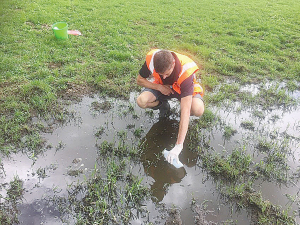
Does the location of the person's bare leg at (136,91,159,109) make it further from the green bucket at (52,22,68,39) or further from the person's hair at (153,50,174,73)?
the green bucket at (52,22,68,39)

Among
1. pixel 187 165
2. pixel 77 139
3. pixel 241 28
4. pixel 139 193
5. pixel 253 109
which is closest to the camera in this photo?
pixel 139 193

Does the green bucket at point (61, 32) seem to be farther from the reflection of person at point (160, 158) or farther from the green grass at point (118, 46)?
the reflection of person at point (160, 158)

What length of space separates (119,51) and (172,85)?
2.53 m

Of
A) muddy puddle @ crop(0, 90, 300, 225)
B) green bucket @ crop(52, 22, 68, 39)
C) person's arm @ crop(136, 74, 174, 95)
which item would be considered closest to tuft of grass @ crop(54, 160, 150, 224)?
muddy puddle @ crop(0, 90, 300, 225)

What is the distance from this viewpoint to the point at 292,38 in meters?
7.42

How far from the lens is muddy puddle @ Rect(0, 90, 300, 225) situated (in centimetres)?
292

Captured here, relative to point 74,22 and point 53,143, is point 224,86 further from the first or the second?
point 74,22

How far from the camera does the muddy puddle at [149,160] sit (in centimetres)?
292

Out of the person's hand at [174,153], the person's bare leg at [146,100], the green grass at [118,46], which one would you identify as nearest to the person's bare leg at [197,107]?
the person's bare leg at [146,100]

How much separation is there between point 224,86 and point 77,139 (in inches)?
114

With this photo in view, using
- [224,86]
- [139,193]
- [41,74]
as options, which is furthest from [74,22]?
[139,193]

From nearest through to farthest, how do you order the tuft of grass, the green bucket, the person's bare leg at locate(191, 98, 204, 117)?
the tuft of grass < the person's bare leg at locate(191, 98, 204, 117) < the green bucket

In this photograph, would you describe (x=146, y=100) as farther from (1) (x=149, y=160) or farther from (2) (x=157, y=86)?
(1) (x=149, y=160)

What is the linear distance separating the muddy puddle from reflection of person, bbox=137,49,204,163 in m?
0.34
